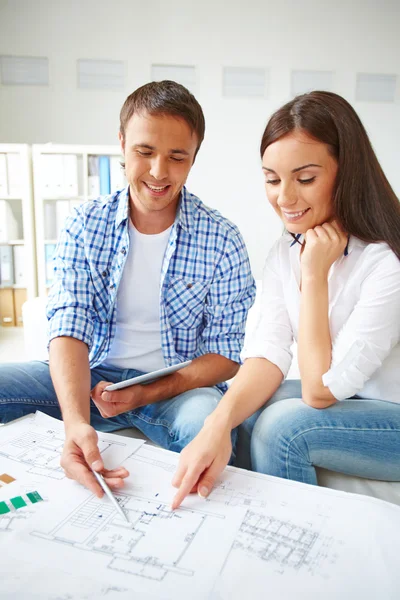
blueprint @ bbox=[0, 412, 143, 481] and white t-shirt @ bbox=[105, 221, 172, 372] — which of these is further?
white t-shirt @ bbox=[105, 221, 172, 372]

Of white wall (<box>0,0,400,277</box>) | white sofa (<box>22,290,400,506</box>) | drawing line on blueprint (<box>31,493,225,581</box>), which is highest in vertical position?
white wall (<box>0,0,400,277</box>)

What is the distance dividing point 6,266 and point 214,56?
8.17 ft

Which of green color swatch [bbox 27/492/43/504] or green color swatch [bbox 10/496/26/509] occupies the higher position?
green color swatch [bbox 10/496/26/509]

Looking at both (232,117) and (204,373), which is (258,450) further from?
(232,117)

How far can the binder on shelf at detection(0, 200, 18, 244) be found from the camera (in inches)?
146

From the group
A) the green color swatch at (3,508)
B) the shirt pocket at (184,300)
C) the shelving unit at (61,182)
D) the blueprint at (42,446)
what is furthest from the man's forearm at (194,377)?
the shelving unit at (61,182)

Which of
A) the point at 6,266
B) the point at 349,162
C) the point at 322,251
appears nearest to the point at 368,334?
the point at 322,251

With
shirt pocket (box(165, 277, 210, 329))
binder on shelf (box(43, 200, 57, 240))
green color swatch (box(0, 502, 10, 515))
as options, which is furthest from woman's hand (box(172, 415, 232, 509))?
binder on shelf (box(43, 200, 57, 240))

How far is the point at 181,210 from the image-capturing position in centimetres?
131

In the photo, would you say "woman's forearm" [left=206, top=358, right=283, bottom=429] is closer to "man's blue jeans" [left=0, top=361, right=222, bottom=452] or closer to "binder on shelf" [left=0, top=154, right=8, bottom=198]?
"man's blue jeans" [left=0, top=361, right=222, bottom=452]

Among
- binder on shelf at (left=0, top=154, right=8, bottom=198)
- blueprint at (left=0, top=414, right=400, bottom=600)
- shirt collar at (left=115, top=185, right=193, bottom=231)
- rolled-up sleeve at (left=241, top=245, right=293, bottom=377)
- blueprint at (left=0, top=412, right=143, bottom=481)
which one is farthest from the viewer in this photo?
binder on shelf at (left=0, top=154, right=8, bottom=198)

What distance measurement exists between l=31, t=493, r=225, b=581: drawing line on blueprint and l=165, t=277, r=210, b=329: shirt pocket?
2.00 feet

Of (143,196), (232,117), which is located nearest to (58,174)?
(232,117)

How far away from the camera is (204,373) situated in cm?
124
